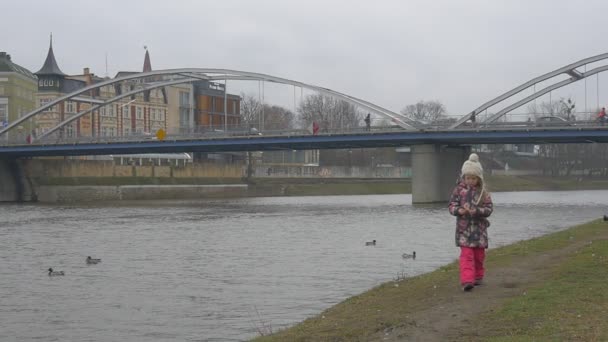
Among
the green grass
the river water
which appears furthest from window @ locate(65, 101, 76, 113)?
the green grass

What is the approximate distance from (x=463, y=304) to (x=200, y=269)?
1353cm

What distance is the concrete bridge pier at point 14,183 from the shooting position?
273 feet

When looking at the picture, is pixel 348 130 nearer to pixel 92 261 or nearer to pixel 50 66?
pixel 92 261

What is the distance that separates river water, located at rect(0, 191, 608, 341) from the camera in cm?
1525

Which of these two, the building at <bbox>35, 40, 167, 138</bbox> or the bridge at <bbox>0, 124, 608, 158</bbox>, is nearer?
the bridge at <bbox>0, 124, 608, 158</bbox>

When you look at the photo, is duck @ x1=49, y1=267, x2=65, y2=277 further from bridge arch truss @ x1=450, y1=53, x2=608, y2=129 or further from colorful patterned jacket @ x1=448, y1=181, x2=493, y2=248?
bridge arch truss @ x1=450, y1=53, x2=608, y2=129

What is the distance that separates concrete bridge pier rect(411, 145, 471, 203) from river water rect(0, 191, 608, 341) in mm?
21449

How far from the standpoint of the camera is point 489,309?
10.9 meters

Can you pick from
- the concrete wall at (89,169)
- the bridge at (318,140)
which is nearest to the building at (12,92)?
the concrete wall at (89,169)

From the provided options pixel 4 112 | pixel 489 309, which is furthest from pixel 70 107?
pixel 489 309

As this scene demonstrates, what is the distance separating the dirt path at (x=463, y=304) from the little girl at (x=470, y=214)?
421mm

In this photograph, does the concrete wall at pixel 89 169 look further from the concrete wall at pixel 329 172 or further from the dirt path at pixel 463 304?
the dirt path at pixel 463 304

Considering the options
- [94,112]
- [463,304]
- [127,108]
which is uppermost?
[127,108]

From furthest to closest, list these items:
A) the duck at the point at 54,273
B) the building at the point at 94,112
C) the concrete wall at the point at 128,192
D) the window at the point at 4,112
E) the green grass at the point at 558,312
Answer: the window at the point at 4,112
the building at the point at 94,112
the concrete wall at the point at 128,192
the duck at the point at 54,273
the green grass at the point at 558,312
